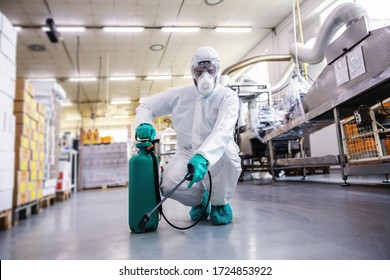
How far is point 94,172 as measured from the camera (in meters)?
5.18

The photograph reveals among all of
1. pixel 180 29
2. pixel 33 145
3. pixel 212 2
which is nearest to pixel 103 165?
pixel 33 145

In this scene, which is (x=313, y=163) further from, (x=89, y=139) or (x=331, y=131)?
(x=89, y=139)

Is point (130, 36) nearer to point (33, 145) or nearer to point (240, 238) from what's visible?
point (33, 145)

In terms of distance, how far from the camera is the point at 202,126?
1271mm

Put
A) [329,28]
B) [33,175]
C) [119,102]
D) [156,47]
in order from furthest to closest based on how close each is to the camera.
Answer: [119,102] → [156,47] → [329,28] → [33,175]


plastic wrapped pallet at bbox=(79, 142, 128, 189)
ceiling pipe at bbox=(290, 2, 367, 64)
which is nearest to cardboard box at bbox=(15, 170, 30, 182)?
ceiling pipe at bbox=(290, 2, 367, 64)

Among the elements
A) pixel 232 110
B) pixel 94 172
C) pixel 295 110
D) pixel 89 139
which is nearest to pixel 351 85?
pixel 295 110

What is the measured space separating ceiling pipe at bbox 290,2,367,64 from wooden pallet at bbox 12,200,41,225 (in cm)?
300

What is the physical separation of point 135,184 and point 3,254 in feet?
1.83

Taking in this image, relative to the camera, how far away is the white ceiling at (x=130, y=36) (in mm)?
4512

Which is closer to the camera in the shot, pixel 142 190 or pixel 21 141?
pixel 142 190

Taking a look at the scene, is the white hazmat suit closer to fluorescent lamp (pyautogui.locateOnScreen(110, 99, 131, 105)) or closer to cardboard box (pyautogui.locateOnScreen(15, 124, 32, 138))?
cardboard box (pyautogui.locateOnScreen(15, 124, 32, 138))

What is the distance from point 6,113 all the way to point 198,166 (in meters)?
1.35

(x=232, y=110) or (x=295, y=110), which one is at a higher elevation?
(x=295, y=110)
